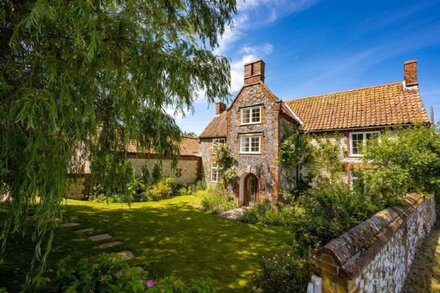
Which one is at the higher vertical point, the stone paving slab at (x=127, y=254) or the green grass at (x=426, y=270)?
the stone paving slab at (x=127, y=254)

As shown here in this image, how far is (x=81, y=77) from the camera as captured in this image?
3746 mm

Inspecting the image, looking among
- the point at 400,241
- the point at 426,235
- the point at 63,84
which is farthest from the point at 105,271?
the point at 426,235

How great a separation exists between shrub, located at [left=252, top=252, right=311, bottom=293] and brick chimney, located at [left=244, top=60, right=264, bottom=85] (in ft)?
44.8

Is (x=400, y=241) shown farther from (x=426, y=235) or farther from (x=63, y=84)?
(x=63, y=84)

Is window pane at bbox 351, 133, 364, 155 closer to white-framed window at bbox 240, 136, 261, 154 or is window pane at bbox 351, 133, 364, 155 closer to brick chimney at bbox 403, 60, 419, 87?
brick chimney at bbox 403, 60, 419, 87

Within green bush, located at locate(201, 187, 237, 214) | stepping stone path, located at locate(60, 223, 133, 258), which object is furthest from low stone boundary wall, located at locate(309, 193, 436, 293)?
green bush, located at locate(201, 187, 237, 214)

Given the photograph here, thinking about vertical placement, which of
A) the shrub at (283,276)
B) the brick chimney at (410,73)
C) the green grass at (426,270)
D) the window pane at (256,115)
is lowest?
the green grass at (426,270)

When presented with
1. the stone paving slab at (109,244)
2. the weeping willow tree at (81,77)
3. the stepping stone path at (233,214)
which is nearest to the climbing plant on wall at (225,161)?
the stepping stone path at (233,214)

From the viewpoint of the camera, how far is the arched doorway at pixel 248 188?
58.8ft

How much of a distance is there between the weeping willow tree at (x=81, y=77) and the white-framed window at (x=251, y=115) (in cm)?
1134

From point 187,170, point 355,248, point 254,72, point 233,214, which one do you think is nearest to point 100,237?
point 233,214

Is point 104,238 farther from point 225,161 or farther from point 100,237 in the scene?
point 225,161

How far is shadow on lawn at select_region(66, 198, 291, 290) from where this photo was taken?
7.52 meters

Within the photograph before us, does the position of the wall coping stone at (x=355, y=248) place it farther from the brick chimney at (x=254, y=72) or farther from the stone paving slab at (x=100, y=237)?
the brick chimney at (x=254, y=72)
